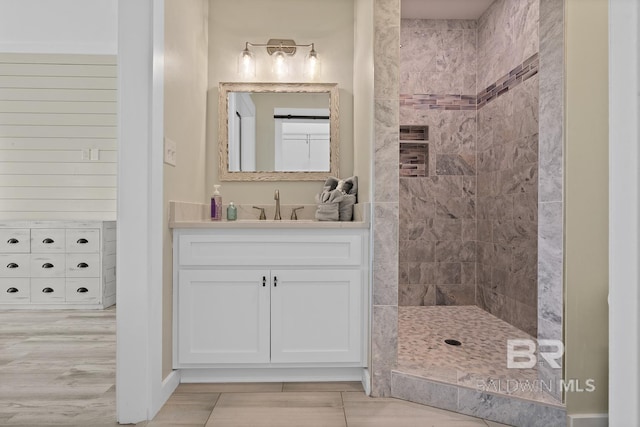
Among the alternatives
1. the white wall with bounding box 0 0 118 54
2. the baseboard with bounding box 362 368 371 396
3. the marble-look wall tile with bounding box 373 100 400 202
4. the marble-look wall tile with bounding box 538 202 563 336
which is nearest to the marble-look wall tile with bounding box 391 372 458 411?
the baseboard with bounding box 362 368 371 396

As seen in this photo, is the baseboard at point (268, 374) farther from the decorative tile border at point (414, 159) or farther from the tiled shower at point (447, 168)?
the decorative tile border at point (414, 159)

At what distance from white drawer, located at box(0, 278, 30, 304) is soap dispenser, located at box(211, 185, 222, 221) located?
246 centimetres

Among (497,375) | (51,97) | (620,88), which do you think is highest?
(51,97)

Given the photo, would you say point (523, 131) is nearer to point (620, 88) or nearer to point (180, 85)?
point (180, 85)

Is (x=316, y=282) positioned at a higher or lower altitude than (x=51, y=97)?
lower

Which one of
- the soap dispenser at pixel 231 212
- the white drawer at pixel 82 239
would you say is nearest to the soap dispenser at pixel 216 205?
the soap dispenser at pixel 231 212

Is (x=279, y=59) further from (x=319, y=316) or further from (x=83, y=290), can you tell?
(x=83, y=290)

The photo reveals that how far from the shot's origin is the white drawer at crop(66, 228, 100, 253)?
12.1ft

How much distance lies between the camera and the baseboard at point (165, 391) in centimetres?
179

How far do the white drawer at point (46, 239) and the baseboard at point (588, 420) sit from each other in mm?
4123

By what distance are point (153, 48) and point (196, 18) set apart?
0.87m

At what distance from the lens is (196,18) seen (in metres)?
2.45

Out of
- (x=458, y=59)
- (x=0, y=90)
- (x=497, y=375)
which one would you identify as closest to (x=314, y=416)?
(x=497, y=375)

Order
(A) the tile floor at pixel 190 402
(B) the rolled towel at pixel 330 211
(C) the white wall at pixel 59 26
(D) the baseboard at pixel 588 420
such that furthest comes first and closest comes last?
(C) the white wall at pixel 59 26
(B) the rolled towel at pixel 330 211
(A) the tile floor at pixel 190 402
(D) the baseboard at pixel 588 420
